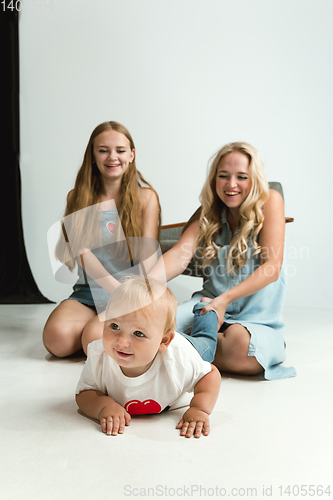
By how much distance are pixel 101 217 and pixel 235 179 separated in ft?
1.52

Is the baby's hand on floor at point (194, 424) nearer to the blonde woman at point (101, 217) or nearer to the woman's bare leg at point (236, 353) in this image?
the woman's bare leg at point (236, 353)

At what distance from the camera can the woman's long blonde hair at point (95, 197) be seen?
57.4 inches

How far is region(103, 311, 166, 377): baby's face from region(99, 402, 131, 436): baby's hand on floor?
105 millimetres

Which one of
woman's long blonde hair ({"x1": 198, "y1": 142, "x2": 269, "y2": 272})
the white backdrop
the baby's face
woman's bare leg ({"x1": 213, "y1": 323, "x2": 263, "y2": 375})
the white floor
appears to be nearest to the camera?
the white floor

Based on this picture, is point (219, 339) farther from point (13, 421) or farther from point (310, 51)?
point (310, 51)

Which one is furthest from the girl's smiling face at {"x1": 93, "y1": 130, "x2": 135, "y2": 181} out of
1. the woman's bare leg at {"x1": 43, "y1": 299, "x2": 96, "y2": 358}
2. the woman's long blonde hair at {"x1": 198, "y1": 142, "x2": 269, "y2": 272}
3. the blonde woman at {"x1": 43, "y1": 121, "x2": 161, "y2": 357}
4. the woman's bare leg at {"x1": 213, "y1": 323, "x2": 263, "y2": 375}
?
the woman's bare leg at {"x1": 213, "y1": 323, "x2": 263, "y2": 375}

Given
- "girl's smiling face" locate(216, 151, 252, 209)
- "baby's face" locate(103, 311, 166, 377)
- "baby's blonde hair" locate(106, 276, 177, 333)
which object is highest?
"girl's smiling face" locate(216, 151, 252, 209)

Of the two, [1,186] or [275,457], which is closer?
[275,457]

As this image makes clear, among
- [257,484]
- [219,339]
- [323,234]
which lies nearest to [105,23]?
[323,234]

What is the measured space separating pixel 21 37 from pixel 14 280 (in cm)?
153

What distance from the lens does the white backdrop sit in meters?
2.80

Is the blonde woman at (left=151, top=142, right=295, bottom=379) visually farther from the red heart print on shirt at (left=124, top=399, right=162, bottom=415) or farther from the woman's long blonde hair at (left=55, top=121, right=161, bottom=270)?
the red heart print on shirt at (left=124, top=399, right=162, bottom=415)

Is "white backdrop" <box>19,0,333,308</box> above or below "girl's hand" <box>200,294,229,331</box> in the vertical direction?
above

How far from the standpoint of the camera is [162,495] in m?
0.64
